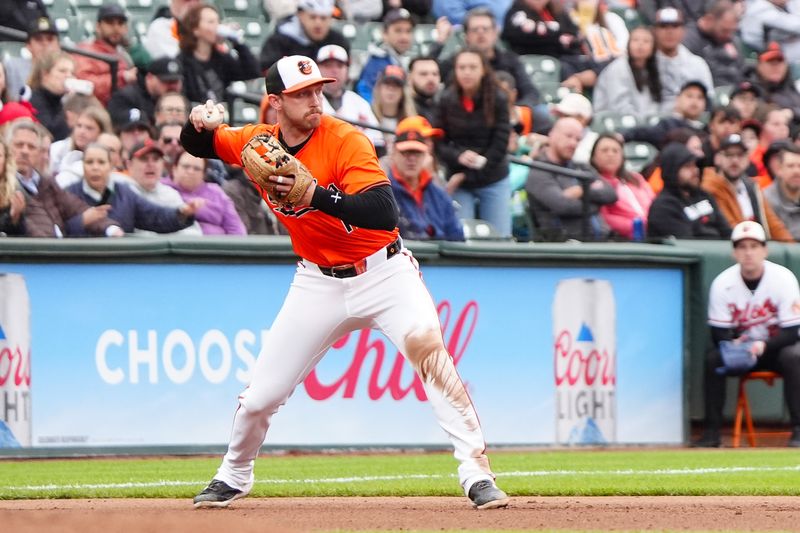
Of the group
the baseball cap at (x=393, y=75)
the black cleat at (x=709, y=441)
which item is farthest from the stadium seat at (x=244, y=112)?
the black cleat at (x=709, y=441)

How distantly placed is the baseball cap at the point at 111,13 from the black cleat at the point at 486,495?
24.8ft

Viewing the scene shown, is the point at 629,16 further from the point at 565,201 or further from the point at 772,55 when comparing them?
the point at 565,201

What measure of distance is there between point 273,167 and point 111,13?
23.9ft

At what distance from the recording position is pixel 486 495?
242 inches

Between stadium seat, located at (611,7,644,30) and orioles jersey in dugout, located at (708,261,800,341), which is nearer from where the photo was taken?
orioles jersey in dugout, located at (708,261,800,341)

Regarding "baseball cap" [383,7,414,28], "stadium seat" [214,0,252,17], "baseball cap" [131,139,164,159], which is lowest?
"baseball cap" [131,139,164,159]

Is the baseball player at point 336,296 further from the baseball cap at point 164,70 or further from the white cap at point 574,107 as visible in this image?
the white cap at point 574,107

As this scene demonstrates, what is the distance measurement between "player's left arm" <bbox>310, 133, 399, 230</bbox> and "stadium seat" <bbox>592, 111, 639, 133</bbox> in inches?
323

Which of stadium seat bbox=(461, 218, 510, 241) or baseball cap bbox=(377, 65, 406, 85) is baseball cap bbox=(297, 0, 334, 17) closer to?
baseball cap bbox=(377, 65, 406, 85)

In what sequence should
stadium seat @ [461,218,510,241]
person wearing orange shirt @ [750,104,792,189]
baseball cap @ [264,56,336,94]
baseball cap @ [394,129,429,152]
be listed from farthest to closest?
1. person wearing orange shirt @ [750,104,792,189]
2. stadium seat @ [461,218,510,241]
3. baseball cap @ [394,129,429,152]
4. baseball cap @ [264,56,336,94]

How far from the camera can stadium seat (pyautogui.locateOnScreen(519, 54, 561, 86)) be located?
14.9 meters

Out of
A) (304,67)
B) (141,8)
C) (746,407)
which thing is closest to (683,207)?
(746,407)

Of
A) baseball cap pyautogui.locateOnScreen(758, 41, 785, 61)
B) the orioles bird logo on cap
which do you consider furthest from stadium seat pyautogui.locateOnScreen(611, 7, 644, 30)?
the orioles bird logo on cap

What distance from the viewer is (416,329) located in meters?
6.20
